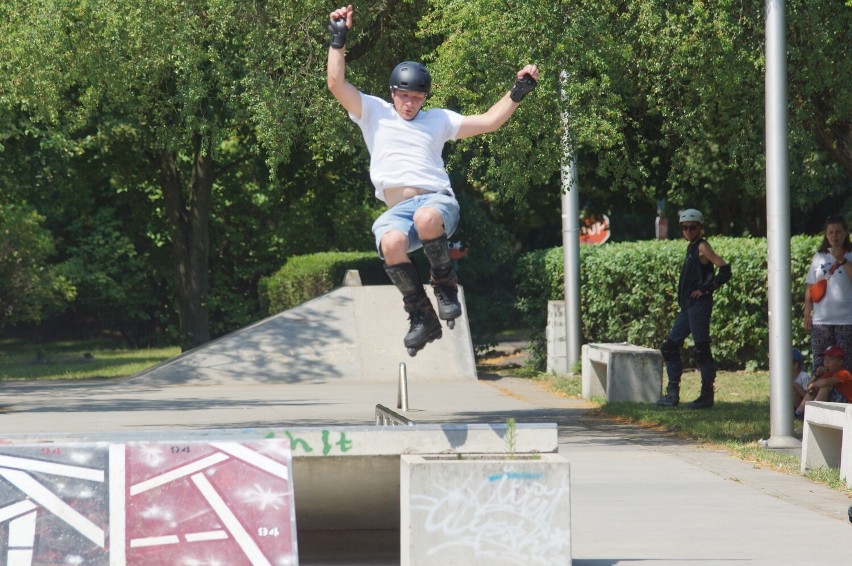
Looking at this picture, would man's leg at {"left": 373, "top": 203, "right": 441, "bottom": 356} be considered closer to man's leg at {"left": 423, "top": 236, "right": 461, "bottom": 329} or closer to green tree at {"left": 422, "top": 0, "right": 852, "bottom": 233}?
man's leg at {"left": 423, "top": 236, "right": 461, "bottom": 329}

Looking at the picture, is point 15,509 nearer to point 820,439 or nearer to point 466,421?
point 820,439

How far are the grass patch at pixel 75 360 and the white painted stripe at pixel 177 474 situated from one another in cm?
1650

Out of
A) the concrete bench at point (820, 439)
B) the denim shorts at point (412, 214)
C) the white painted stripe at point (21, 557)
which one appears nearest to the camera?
the white painted stripe at point (21, 557)

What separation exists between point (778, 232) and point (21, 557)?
306 inches

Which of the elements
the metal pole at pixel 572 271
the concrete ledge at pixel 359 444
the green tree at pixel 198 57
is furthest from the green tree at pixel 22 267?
the concrete ledge at pixel 359 444

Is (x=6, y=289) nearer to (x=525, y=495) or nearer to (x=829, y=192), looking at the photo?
→ (x=829, y=192)

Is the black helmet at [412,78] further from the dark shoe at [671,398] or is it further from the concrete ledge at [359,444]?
the dark shoe at [671,398]

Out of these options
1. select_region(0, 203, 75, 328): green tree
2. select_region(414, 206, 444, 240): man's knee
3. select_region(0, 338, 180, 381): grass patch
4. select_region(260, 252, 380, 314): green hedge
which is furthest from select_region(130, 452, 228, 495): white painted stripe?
select_region(0, 203, 75, 328): green tree

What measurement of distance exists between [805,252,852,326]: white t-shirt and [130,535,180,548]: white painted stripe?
26.3 feet

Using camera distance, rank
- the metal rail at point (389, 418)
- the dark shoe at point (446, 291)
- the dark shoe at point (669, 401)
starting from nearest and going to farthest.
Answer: the dark shoe at point (446, 291)
the metal rail at point (389, 418)
the dark shoe at point (669, 401)

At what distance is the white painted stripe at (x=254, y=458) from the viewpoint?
19.4 feet

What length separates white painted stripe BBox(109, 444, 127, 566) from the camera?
18.6 ft

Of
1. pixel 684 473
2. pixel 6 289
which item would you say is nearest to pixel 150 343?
pixel 6 289

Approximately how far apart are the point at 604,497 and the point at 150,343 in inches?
1142
